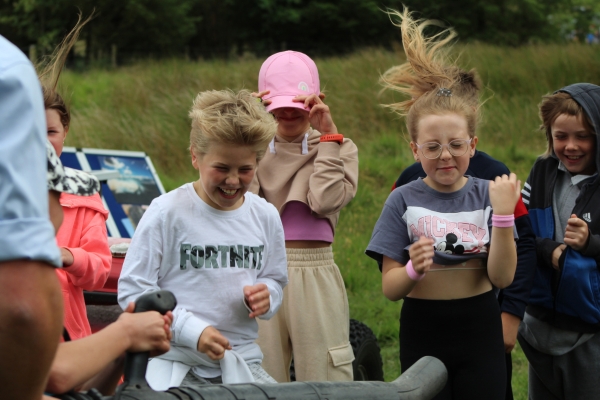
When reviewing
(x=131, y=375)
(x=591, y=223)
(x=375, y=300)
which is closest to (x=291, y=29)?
(x=375, y=300)

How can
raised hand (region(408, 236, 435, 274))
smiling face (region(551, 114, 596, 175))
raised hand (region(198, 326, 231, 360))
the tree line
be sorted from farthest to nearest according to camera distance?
1. the tree line
2. smiling face (region(551, 114, 596, 175))
3. raised hand (region(408, 236, 435, 274))
4. raised hand (region(198, 326, 231, 360))

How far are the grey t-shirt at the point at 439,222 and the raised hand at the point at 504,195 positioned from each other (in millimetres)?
150

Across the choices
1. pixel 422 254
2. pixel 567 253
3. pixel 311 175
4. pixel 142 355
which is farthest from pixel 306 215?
pixel 142 355

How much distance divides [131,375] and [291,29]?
30.4m

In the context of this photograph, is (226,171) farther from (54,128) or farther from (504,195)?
(504,195)

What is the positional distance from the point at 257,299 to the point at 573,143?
176 cm

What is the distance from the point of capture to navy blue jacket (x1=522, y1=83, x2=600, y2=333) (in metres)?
3.53

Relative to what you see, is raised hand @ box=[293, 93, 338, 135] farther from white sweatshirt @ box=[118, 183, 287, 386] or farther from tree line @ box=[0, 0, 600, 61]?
tree line @ box=[0, 0, 600, 61]

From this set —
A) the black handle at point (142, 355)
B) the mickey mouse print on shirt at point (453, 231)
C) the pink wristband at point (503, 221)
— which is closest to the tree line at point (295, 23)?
the mickey mouse print on shirt at point (453, 231)

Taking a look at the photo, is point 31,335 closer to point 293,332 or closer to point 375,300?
point 293,332

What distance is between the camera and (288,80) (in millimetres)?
3822

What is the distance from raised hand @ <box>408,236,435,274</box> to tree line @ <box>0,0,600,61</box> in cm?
2592

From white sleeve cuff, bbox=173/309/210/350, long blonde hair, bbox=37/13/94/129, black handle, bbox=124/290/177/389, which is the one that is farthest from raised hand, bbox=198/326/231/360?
long blonde hair, bbox=37/13/94/129

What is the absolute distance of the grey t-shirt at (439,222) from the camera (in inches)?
126
